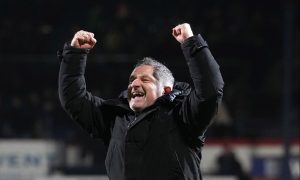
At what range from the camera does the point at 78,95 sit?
3.88 metres

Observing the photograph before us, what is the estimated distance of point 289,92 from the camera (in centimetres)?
1154

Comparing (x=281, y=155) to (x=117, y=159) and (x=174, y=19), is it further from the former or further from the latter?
(x=117, y=159)

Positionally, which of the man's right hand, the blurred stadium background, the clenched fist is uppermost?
the clenched fist

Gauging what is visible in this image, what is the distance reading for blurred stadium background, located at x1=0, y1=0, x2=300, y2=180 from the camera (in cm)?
1154

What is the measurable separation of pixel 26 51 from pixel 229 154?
3.37 metres

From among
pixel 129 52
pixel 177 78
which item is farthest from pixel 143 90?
pixel 129 52

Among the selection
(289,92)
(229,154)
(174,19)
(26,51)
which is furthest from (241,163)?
(26,51)

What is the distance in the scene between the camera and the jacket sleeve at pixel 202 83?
3496mm

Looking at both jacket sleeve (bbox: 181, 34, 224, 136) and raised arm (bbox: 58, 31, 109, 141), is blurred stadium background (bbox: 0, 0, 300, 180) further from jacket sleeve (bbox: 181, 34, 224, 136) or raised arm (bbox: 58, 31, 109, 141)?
jacket sleeve (bbox: 181, 34, 224, 136)

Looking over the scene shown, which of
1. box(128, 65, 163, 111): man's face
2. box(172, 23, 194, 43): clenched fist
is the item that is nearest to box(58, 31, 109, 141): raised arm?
box(128, 65, 163, 111): man's face

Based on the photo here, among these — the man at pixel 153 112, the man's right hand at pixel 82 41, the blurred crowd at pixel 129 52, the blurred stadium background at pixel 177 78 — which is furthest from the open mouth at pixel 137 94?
the blurred stadium background at pixel 177 78

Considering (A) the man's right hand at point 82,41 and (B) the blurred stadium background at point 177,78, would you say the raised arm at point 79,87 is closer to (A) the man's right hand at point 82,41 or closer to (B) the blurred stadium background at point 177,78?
(A) the man's right hand at point 82,41

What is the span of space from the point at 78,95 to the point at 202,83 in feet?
2.23

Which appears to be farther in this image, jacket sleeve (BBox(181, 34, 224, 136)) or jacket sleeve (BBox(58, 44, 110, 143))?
jacket sleeve (BBox(58, 44, 110, 143))
